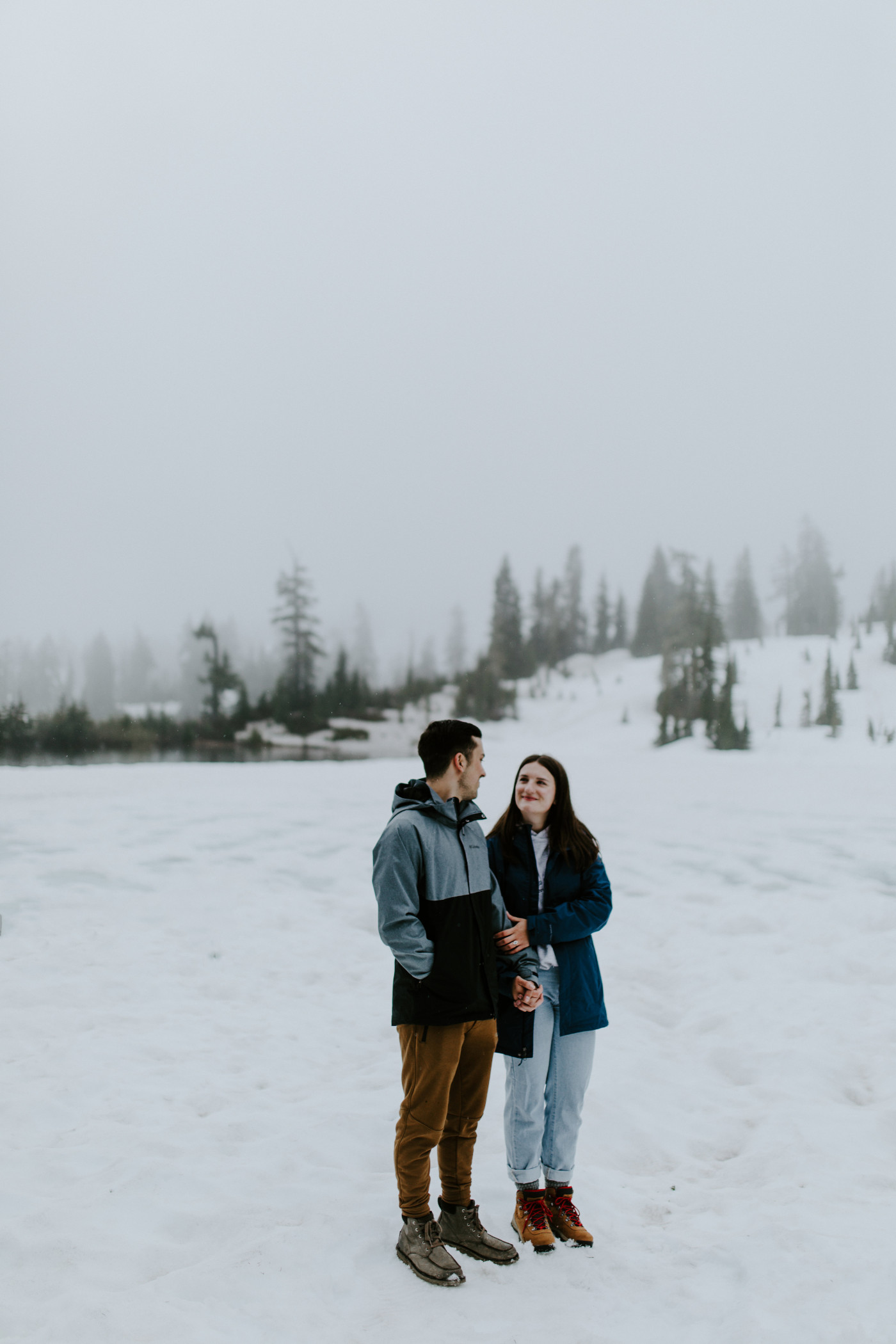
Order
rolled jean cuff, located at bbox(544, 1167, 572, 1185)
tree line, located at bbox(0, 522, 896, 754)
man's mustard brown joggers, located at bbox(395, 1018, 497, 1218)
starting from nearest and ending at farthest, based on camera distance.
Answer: man's mustard brown joggers, located at bbox(395, 1018, 497, 1218)
rolled jean cuff, located at bbox(544, 1167, 572, 1185)
tree line, located at bbox(0, 522, 896, 754)

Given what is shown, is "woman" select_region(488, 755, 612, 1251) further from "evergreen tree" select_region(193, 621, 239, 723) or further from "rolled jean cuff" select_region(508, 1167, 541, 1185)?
"evergreen tree" select_region(193, 621, 239, 723)

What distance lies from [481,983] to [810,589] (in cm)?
5223

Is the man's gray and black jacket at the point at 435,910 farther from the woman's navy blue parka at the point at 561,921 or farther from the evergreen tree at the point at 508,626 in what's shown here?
the evergreen tree at the point at 508,626

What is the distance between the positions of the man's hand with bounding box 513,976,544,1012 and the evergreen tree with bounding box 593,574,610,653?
4731cm

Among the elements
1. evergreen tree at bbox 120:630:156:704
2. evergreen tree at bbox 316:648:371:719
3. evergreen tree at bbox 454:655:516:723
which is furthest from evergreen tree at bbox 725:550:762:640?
evergreen tree at bbox 120:630:156:704

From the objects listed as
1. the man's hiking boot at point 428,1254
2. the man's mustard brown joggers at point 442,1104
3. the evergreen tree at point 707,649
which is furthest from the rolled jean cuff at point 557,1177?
the evergreen tree at point 707,649

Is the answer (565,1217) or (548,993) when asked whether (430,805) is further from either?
(565,1217)

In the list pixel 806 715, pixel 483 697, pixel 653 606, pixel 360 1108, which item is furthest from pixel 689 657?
pixel 360 1108

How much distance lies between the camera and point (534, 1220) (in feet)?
9.96

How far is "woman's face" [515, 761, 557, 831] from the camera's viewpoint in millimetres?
3180

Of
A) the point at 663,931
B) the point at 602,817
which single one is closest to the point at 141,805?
the point at 602,817

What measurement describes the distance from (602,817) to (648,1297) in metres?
12.3

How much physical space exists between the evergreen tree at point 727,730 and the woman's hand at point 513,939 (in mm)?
23318

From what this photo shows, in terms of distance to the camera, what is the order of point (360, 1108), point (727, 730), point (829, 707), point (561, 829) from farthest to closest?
point (727, 730)
point (829, 707)
point (360, 1108)
point (561, 829)
